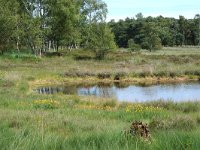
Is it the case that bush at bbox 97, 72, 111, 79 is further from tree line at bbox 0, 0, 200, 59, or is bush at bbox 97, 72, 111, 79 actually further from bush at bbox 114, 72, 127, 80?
tree line at bbox 0, 0, 200, 59

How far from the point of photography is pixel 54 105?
63.1ft

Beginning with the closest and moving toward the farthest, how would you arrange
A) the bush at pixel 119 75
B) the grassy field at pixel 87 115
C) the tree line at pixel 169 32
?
the grassy field at pixel 87 115
the bush at pixel 119 75
the tree line at pixel 169 32

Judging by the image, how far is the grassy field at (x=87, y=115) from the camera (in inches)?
222

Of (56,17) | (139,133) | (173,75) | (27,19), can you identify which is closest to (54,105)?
(139,133)

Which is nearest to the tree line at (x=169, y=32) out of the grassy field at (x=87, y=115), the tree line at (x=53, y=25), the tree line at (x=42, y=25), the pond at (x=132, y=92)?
the tree line at (x=53, y=25)

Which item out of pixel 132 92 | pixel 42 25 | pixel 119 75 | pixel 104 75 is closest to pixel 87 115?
pixel 132 92

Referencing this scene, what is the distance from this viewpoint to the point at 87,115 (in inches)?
635

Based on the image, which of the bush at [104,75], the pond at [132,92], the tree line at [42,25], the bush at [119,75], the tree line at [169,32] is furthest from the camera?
the tree line at [169,32]

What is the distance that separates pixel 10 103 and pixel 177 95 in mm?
16733

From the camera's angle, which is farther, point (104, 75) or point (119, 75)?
point (104, 75)

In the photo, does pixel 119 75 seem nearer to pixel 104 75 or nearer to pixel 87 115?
pixel 104 75

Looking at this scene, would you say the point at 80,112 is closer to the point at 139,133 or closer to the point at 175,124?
the point at 175,124

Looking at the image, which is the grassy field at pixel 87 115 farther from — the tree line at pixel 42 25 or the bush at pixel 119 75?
the tree line at pixel 42 25

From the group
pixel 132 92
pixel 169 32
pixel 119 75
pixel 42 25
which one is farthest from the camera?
pixel 169 32
